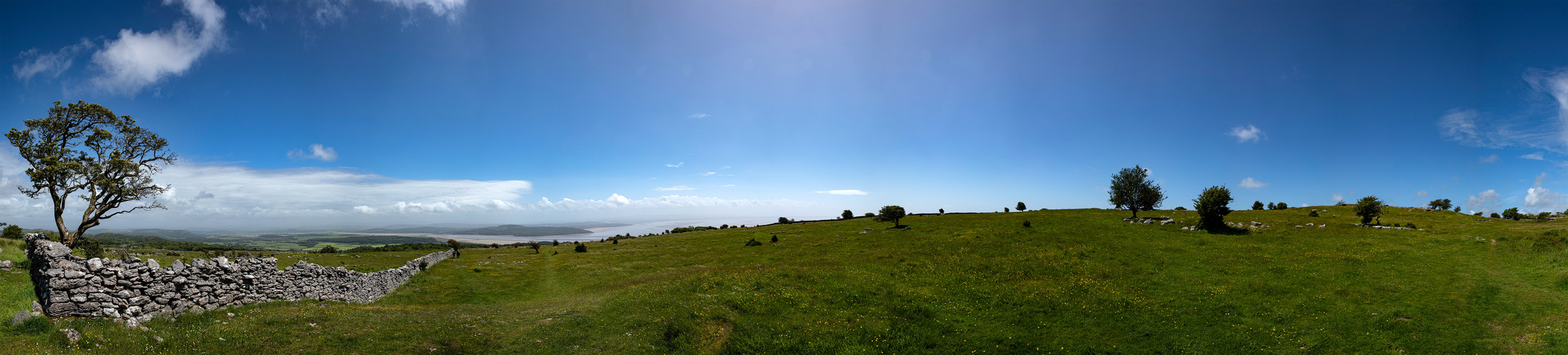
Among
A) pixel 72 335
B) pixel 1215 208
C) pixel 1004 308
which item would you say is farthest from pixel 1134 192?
pixel 72 335

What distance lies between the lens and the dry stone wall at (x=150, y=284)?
1636 centimetres

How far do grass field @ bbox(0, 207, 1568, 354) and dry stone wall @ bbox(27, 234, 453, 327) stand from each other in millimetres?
807

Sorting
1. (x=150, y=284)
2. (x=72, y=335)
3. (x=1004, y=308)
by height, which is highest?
(x=150, y=284)

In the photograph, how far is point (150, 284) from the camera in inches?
720

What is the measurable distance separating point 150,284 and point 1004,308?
3734 centimetres

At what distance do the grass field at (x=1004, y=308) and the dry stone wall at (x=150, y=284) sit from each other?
81 cm

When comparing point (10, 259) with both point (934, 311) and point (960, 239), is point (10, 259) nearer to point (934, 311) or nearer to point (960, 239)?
point (934, 311)

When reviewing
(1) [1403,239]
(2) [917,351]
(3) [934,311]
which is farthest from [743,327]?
(1) [1403,239]

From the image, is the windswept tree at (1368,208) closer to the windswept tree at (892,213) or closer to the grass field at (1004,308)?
the grass field at (1004,308)

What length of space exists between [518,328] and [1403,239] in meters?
62.1

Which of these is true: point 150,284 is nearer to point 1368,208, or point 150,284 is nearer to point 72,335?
point 72,335

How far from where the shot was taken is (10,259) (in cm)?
2467

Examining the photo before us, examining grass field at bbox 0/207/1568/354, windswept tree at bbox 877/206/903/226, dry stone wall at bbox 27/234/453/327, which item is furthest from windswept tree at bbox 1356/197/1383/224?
dry stone wall at bbox 27/234/453/327

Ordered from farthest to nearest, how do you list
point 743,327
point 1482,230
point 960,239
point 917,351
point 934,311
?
point 960,239 < point 1482,230 < point 934,311 < point 743,327 < point 917,351
